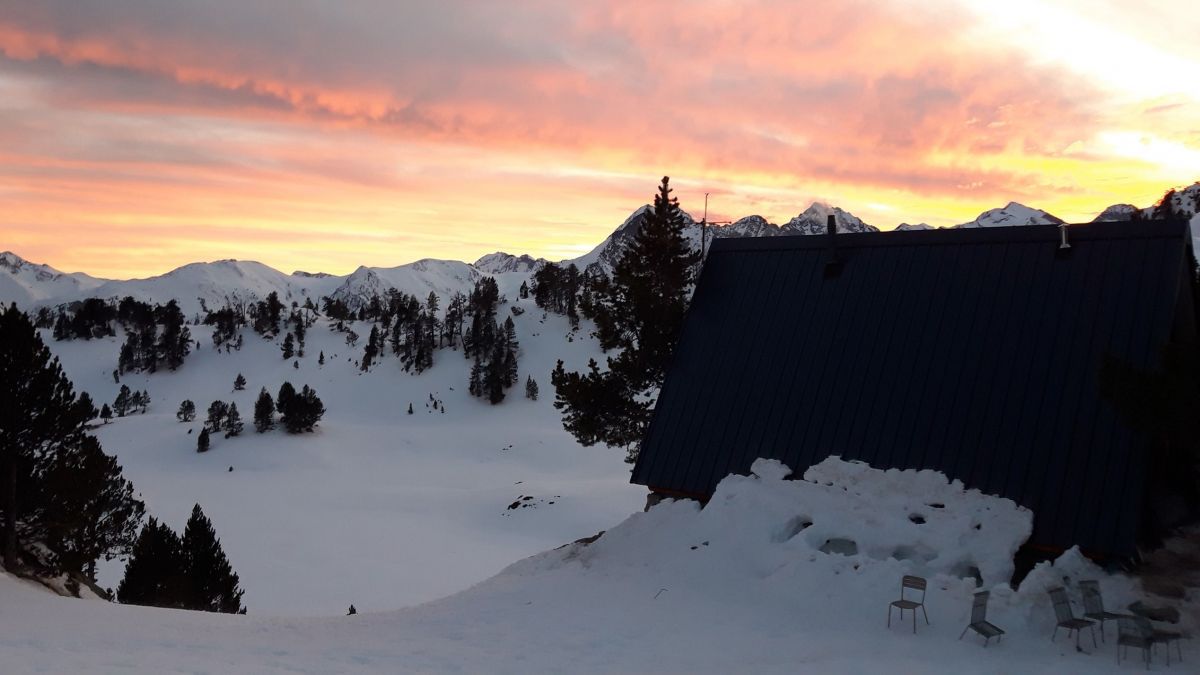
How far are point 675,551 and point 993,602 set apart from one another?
242 inches

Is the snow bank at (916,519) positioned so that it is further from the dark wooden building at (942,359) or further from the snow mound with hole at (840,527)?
the dark wooden building at (942,359)

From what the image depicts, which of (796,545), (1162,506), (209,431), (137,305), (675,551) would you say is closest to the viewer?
(1162,506)

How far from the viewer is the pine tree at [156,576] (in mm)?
22844

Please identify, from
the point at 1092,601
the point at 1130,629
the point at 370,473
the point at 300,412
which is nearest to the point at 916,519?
the point at 1092,601

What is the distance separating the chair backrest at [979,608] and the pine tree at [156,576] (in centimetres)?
2341

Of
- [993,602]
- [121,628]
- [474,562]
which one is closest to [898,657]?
[993,602]

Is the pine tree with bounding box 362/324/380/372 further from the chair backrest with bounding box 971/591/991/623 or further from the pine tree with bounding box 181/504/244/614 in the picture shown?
the chair backrest with bounding box 971/591/991/623

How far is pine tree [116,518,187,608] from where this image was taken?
74.9 feet

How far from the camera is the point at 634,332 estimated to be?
24156mm

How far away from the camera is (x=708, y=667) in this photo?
10.2m

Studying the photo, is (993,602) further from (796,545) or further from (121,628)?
(121,628)

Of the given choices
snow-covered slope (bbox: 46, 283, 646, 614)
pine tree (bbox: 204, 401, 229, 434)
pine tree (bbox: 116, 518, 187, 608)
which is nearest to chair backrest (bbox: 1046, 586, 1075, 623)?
pine tree (bbox: 116, 518, 187, 608)

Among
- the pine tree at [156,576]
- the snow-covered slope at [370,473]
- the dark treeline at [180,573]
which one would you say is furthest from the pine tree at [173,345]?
the pine tree at [156,576]

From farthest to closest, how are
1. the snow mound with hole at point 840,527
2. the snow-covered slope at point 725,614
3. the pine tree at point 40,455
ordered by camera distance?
1. the pine tree at point 40,455
2. the snow mound with hole at point 840,527
3. the snow-covered slope at point 725,614
